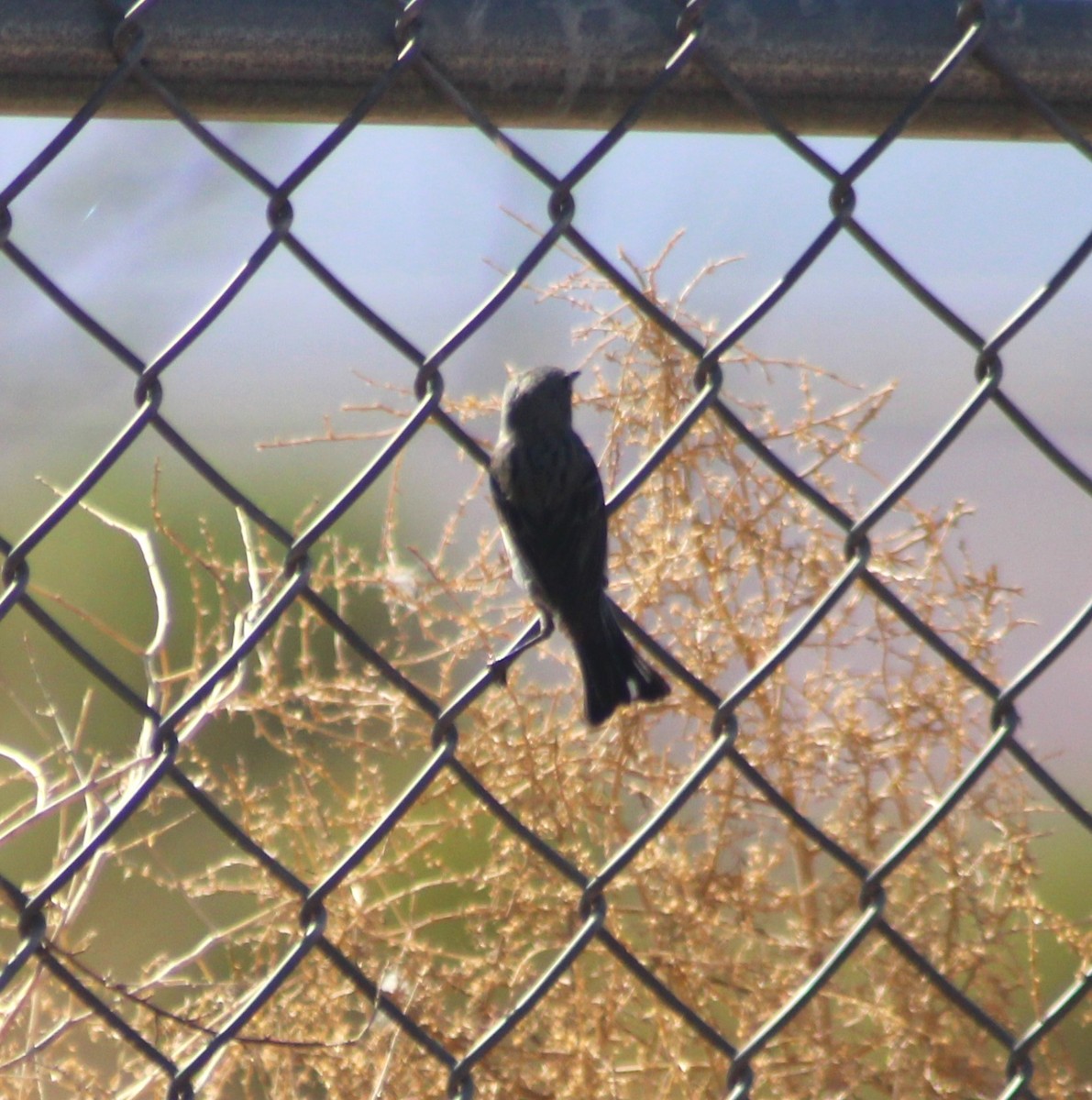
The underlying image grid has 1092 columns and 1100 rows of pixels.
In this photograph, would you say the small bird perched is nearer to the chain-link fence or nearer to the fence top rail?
the chain-link fence

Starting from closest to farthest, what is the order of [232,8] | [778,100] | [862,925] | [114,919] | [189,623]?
1. [232,8]
2. [778,100]
3. [862,925]
4. [114,919]
5. [189,623]

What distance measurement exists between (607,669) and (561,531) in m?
0.20

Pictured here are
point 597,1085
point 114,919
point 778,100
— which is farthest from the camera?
point 114,919

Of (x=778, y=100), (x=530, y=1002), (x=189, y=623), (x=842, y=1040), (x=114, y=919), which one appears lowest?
(x=114, y=919)

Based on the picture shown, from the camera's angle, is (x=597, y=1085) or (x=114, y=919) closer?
(x=597, y=1085)

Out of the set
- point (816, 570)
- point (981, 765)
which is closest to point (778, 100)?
point (981, 765)

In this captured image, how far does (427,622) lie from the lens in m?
2.29

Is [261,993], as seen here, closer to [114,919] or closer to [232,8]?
[232,8]

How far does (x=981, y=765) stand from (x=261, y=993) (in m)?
0.59

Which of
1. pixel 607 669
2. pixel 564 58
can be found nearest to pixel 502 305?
pixel 564 58

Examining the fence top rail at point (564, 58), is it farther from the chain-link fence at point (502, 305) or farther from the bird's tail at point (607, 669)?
the bird's tail at point (607, 669)

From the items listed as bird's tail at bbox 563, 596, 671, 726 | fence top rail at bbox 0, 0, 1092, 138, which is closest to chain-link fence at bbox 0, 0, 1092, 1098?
fence top rail at bbox 0, 0, 1092, 138

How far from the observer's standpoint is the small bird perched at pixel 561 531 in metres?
1.81

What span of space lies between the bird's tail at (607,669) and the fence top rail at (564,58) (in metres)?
0.80
